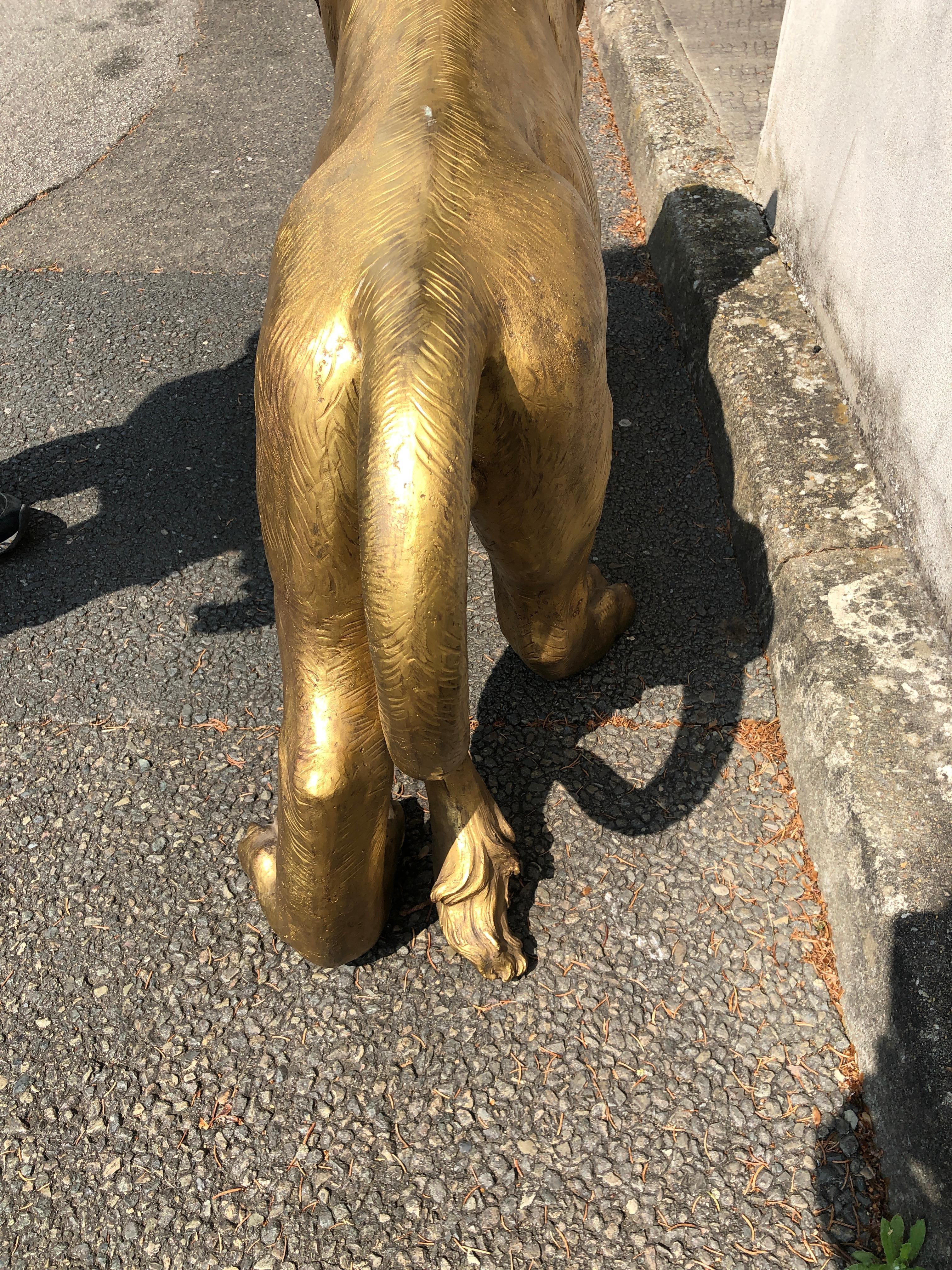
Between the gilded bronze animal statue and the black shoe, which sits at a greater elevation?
the gilded bronze animal statue

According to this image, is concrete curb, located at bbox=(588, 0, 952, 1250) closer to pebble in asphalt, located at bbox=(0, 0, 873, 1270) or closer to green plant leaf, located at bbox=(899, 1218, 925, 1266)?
green plant leaf, located at bbox=(899, 1218, 925, 1266)

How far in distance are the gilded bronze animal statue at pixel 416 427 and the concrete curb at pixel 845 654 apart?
2.37ft

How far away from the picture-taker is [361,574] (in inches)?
60.1

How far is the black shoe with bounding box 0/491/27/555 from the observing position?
10.9ft

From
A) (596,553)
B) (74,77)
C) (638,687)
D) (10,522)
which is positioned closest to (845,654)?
(638,687)

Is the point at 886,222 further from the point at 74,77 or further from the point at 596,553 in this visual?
the point at 74,77

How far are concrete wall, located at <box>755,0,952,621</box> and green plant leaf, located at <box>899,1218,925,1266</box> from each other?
1.34 m

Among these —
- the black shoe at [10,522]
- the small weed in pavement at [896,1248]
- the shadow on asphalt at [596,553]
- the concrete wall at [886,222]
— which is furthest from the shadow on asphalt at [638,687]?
the black shoe at [10,522]

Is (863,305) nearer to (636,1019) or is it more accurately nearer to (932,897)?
(932,897)

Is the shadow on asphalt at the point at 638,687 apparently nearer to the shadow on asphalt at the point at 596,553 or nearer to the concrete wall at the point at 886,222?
the shadow on asphalt at the point at 596,553

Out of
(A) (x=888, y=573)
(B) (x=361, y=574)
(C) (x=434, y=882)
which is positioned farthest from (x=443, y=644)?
(A) (x=888, y=573)

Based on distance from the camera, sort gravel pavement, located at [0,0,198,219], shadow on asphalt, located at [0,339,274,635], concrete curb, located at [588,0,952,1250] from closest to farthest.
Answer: concrete curb, located at [588,0,952,1250] → shadow on asphalt, located at [0,339,274,635] → gravel pavement, located at [0,0,198,219]

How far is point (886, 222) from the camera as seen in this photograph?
2.88 metres

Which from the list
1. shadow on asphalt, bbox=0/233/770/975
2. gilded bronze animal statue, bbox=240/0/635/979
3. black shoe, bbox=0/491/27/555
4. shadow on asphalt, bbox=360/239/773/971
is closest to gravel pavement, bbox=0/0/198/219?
shadow on asphalt, bbox=0/233/770/975
